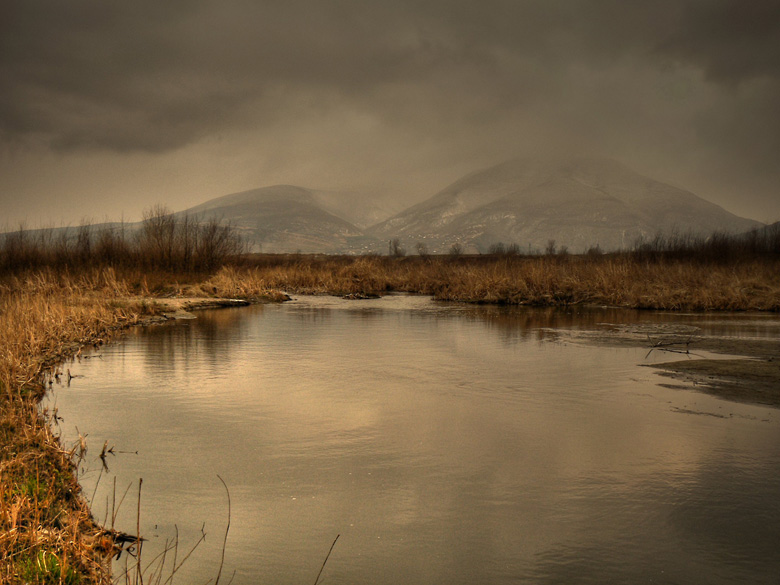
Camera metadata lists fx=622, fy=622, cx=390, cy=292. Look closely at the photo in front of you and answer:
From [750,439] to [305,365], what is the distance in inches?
255

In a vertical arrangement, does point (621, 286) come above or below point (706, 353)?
above

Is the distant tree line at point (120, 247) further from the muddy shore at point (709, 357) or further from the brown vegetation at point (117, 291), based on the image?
the muddy shore at point (709, 357)

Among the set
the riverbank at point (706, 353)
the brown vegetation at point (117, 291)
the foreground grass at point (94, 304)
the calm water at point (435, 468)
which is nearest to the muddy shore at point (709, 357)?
the riverbank at point (706, 353)

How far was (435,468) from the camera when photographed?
17.3 ft

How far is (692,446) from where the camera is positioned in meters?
5.83

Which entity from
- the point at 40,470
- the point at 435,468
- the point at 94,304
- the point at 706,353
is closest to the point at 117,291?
the point at 94,304

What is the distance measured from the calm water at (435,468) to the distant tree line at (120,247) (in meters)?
16.5

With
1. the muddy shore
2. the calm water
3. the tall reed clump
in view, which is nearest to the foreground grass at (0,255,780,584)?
the tall reed clump

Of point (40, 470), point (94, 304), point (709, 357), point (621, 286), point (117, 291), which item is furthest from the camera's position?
point (621, 286)

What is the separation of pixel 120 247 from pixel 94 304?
34.6ft

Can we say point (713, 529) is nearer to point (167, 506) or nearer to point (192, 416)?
point (167, 506)

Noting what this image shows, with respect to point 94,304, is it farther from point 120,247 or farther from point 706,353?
point 706,353

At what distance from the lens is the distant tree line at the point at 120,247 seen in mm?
24625

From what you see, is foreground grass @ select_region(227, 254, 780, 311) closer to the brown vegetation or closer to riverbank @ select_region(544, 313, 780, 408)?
the brown vegetation
